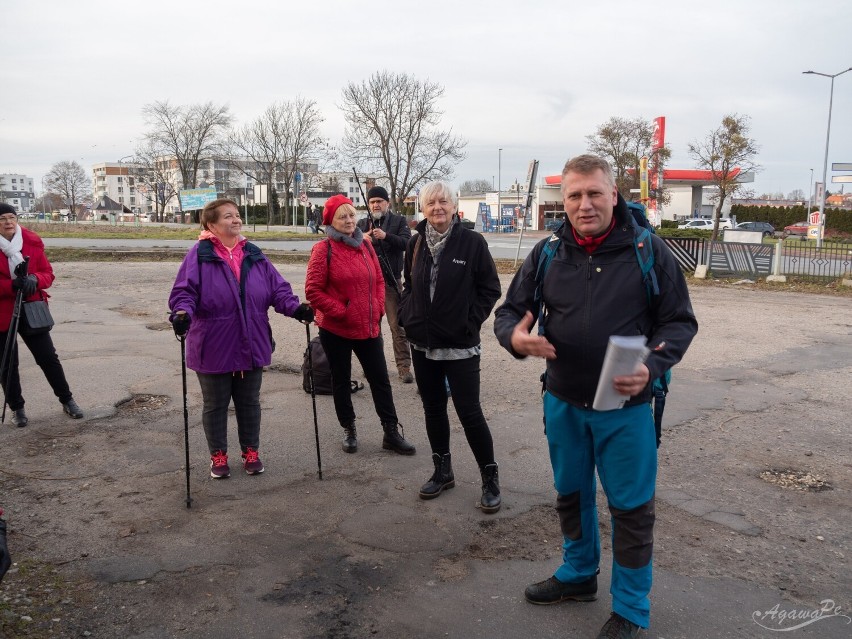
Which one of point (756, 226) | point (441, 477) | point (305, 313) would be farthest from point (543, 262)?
point (756, 226)

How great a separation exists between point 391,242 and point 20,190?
190156mm

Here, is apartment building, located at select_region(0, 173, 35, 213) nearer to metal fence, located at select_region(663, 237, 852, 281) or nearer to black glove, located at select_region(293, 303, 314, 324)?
metal fence, located at select_region(663, 237, 852, 281)

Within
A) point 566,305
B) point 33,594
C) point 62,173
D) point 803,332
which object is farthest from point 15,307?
point 62,173

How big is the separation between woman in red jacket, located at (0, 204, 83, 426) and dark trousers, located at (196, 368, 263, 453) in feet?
6.47

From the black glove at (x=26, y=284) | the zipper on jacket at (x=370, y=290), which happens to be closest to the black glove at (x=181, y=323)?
the zipper on jacket at (x=370, y=290)

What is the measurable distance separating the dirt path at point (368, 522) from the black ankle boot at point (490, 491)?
0.08m

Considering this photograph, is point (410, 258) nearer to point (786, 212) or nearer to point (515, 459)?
point (515, 459)

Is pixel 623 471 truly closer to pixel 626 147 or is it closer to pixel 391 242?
pixel 391 242

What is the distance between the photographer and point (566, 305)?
295 centimetres

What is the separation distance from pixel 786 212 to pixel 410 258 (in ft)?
193

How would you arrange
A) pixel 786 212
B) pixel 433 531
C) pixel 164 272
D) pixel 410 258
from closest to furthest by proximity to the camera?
pixel 433 531 < pixel 410 258 < pixel 164 272 < pixel 786 212

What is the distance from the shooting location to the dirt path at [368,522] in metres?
3.12

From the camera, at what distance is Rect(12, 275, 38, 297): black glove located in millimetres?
5691

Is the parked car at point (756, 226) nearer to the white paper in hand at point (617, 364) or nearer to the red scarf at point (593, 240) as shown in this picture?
the red scarf at point (593, 240)
